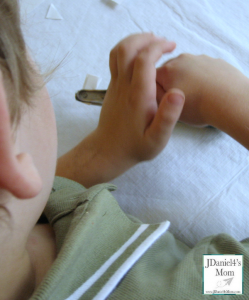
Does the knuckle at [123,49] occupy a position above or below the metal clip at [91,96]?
above

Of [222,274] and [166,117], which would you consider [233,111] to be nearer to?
[166,117]

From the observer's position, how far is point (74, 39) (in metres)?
0.50

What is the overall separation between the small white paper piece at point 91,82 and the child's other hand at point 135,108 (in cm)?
6

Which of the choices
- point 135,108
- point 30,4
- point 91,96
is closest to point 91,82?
point 91,96

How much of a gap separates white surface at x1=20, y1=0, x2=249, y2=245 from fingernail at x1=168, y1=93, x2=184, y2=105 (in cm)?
10

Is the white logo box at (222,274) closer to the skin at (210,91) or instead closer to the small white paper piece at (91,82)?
the skin at (210,91)

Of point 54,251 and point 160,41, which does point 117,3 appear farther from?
point 54,251

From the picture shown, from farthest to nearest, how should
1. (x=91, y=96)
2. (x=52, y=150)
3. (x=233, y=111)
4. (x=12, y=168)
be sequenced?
(x=91, y=96), (x=233, y=111), (x=52, y=150), (x=12, y=168)

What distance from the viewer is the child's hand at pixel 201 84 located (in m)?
0.35

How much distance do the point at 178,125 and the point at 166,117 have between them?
97mm

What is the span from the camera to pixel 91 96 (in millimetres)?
453

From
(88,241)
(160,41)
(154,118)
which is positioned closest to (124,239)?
(88,241)

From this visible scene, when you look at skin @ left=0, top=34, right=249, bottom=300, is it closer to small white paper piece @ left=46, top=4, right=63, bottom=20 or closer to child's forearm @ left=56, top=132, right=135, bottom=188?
child's forearm @ left=56, top=132, right=135, bottom=188

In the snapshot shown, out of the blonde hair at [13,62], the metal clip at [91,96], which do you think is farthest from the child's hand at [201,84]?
the blonde hair at [13,62]
